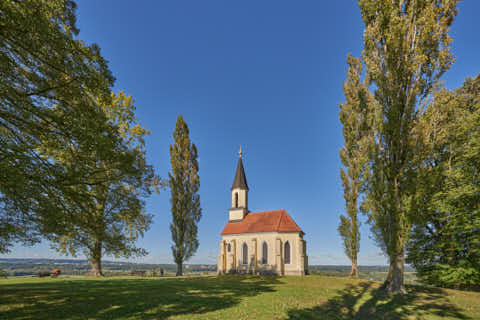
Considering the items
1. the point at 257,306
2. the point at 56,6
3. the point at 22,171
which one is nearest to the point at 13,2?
the point at 56,6

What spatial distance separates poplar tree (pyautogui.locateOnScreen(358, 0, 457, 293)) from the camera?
16.3 metres

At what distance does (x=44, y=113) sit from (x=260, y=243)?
3031 centimetres

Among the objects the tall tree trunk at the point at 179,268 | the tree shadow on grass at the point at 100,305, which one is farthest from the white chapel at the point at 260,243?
the tree shadow on grass at the point at 100,305

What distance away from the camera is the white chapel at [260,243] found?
105 ft

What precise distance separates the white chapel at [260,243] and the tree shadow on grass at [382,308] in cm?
1711

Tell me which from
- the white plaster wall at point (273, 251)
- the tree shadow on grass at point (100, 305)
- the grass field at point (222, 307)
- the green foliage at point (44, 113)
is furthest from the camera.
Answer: the white plaster wall at point (273, 251)

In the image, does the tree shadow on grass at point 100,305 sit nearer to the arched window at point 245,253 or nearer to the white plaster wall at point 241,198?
the arched window at point 245,253

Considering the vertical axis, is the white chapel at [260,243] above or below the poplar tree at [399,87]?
below

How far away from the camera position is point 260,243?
112 feet

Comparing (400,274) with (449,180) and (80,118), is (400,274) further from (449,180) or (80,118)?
(80,118)

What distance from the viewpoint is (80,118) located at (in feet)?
28.2

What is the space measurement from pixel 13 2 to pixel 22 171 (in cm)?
501

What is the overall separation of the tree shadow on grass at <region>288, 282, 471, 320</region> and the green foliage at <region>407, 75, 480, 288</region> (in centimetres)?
429

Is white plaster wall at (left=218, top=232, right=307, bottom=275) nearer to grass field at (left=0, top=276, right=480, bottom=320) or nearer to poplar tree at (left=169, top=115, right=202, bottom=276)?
poplar tree at (left=169, top=115, right=202, bottom=276)
